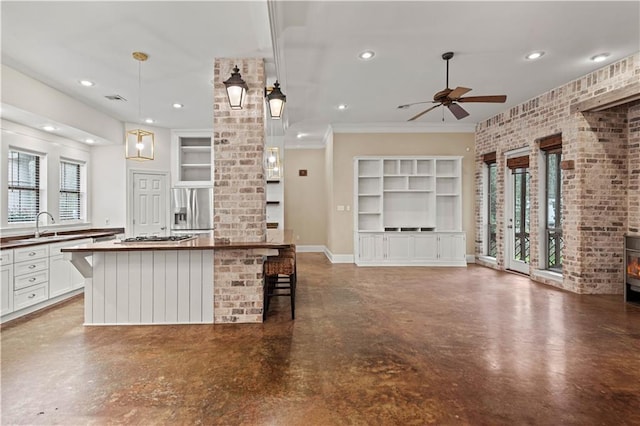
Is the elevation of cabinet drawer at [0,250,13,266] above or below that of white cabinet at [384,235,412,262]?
above

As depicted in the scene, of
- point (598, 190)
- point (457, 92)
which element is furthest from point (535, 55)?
point (598, 190)

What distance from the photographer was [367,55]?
397cm

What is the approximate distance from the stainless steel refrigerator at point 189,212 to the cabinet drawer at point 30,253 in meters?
2.67

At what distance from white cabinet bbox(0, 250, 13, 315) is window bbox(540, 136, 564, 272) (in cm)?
759

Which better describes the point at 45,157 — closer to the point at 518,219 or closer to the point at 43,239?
the point at 43,239

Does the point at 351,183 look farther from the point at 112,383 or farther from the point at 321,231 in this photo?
the point at 112,383

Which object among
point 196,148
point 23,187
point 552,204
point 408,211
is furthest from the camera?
point 408,211

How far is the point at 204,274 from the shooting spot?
141 inches

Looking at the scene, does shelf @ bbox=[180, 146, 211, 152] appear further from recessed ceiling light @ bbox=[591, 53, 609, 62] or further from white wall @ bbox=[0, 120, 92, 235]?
recessed ceiling light @ bbox=[591, 53, 609, 62]

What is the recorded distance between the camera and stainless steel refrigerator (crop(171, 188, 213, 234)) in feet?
22.7

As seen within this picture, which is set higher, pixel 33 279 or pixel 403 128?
pixel 403 128

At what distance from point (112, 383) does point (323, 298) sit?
2.69m

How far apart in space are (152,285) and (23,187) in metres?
3.02

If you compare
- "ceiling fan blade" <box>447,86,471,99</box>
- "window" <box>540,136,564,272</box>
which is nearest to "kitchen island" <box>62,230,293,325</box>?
"ceiling fan blade" <box>447,86,471,99</box>
